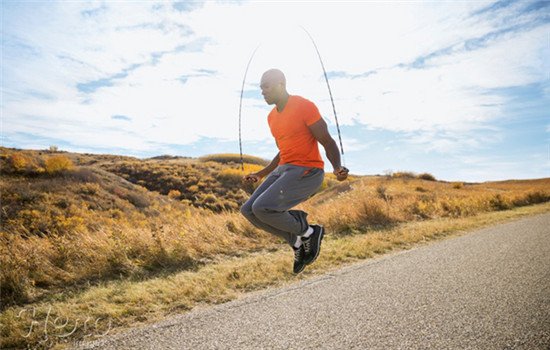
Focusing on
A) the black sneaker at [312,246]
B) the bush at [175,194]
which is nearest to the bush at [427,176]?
the bush at [175,194]

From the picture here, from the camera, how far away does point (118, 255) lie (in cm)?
797

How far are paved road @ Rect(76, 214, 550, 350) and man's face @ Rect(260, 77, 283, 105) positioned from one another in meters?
2.53

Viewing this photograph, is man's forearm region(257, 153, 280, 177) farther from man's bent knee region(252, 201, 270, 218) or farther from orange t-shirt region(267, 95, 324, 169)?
man's bent knee region(252, 201, 270, 218)

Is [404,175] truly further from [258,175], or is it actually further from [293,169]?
[293,169]

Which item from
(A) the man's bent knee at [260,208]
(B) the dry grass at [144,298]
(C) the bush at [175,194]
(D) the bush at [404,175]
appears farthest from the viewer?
(C) the bush at [175,194]

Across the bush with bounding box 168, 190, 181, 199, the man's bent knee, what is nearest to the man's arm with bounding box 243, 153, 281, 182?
the man's bent knee

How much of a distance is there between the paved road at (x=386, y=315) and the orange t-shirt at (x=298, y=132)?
71.7 inches

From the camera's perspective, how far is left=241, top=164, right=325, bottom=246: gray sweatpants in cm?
394

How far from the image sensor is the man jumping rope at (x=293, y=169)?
397cm

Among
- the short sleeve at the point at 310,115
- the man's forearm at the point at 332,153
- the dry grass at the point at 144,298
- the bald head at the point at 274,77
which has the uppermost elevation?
the bald head at the point at 274,77

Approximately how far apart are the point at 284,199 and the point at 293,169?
350 millimetres

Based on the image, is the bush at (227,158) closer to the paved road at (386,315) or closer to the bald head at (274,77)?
the paved road at (386,315)

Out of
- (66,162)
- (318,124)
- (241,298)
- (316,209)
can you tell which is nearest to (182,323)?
(241,298)

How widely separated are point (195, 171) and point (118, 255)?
39695 mm
